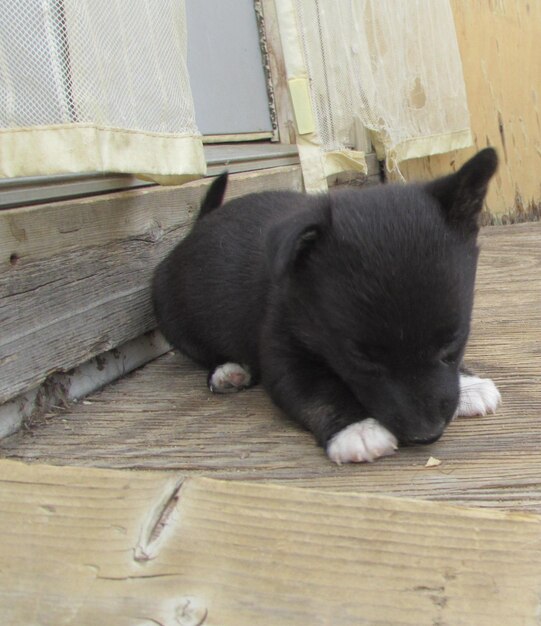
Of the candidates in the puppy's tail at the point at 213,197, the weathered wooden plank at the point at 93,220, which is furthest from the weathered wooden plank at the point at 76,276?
the puppy's tail at the point at 213,197

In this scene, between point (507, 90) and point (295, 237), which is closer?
point (295, 237)

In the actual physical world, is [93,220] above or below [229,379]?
above

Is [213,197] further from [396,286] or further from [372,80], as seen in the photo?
[372,80]

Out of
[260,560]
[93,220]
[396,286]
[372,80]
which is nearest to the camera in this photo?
[260,560]

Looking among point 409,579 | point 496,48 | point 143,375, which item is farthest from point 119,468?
point 496,48

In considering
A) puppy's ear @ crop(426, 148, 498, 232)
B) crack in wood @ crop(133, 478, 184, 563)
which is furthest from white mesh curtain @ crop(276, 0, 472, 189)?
crack in wood @ crop(133, 478, 184, 563)

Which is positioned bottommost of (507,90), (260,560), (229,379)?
(260,560)

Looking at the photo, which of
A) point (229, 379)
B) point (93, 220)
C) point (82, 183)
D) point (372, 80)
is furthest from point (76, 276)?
point (372, 80)

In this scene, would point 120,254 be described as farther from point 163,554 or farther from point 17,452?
point 163,554
